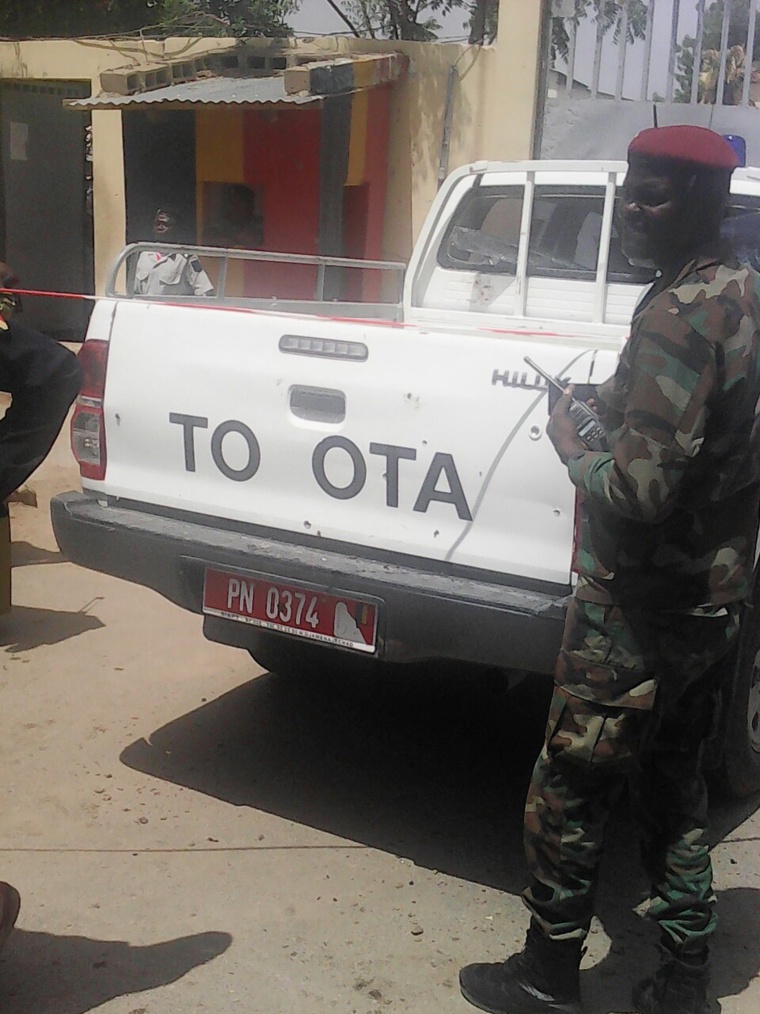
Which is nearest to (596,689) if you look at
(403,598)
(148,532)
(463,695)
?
(403,598)

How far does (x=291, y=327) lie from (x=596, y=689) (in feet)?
4.46

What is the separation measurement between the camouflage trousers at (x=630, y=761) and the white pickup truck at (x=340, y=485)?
1.42ft

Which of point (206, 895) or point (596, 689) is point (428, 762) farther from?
point (596, 689)

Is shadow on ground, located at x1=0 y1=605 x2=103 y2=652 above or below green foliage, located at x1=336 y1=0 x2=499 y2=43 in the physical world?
below

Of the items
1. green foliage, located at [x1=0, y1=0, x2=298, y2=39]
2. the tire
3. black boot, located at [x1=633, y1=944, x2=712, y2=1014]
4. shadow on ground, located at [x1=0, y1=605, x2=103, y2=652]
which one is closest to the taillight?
shadow on ground, located at [x1=0, y1=605, x2=103, y2=652]

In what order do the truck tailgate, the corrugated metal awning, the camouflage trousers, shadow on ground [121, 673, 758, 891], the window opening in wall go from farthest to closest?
the window opening in wall
the corrugated metal awning
shadow on ground [121, 673, 758, 891]
the truck tailgate
the camouflage trousers

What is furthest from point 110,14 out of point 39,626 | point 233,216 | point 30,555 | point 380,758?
point 380,758

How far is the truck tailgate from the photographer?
2.96 metres

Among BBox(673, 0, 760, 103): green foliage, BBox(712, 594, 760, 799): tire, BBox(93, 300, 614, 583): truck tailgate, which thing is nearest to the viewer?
BBox(93, 300, 614, 583): truck tailgate

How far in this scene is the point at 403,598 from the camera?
306cm

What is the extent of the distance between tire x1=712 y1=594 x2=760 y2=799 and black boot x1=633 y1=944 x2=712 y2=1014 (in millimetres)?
953

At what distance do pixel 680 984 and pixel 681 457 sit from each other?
3.86ft

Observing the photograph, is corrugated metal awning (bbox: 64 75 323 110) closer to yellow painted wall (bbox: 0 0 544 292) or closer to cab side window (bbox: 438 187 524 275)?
yellow painted wall (bbox: 0 0 544 292)

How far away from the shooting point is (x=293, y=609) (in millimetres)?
3275
